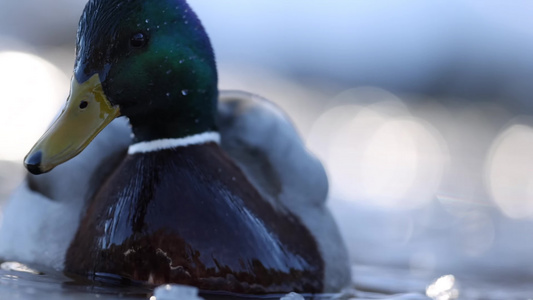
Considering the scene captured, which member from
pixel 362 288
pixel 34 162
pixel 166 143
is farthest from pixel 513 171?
pixel 34 162

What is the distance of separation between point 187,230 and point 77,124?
1.83 ft

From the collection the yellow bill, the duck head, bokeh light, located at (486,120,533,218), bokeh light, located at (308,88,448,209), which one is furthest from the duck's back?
bokeh light, located at (486,120,533,218)

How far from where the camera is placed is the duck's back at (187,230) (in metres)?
3.42

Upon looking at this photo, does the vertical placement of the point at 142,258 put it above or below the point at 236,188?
below

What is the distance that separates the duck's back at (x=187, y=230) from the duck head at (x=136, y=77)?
0.52ft

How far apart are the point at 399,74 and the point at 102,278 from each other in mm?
21474

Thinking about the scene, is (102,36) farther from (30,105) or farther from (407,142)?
(407,142)

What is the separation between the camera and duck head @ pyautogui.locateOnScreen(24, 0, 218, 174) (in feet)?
11.1

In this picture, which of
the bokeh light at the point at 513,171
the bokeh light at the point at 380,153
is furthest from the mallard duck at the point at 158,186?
the bokeh light at the point at 513,171

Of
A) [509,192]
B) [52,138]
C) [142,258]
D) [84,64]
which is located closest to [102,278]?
[142,258]

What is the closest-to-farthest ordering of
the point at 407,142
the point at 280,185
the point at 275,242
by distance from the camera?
1. the point at 275,242
2. the point at 280,185
3. the point at 407,142

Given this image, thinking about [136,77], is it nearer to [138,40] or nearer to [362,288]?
[138,40]

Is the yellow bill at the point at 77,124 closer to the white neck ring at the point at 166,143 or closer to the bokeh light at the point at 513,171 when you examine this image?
the white neck ring at the point at 166,143

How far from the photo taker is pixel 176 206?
3.47m
